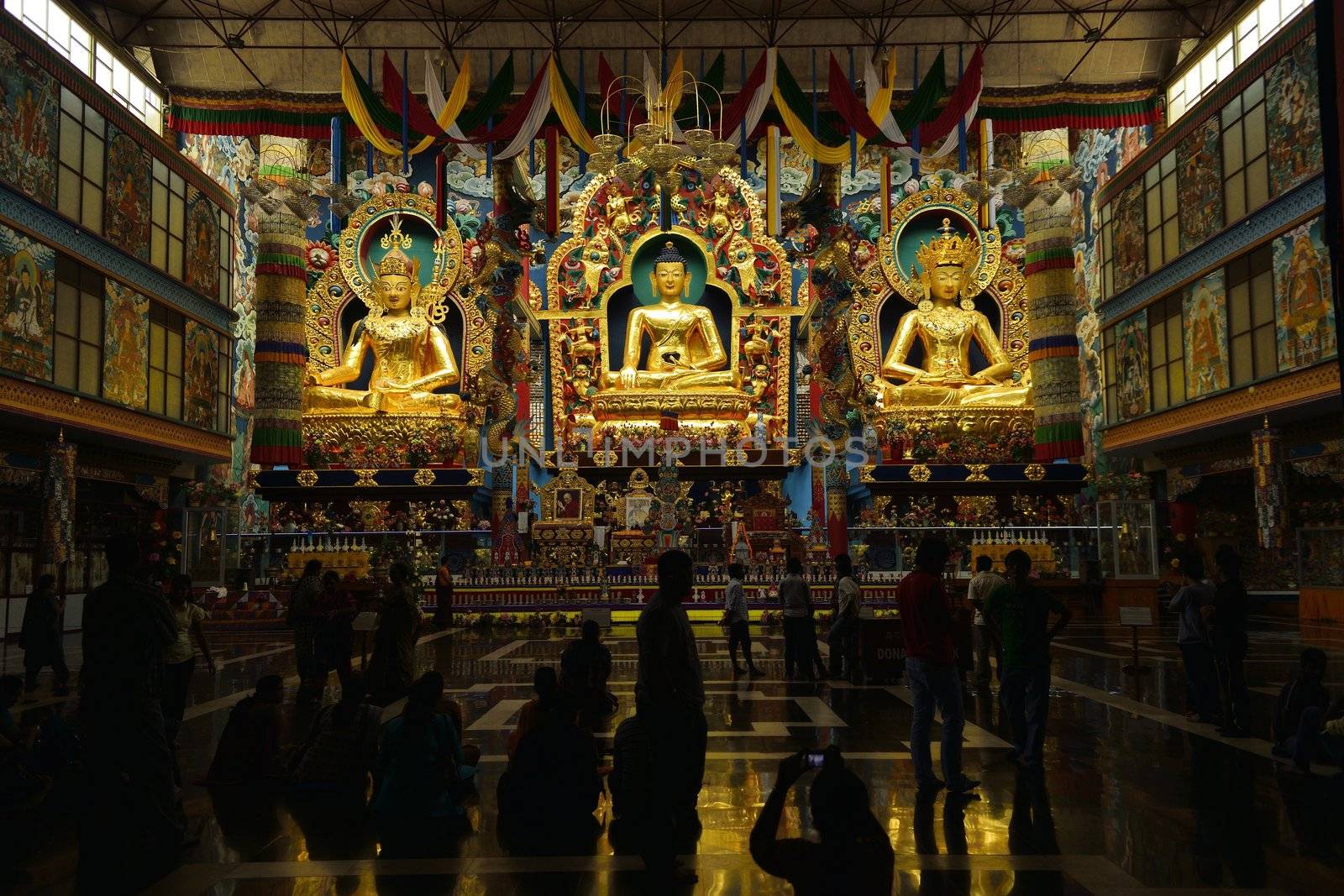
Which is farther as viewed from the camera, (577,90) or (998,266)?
(998,266)

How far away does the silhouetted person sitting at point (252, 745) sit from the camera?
6219 millimetres

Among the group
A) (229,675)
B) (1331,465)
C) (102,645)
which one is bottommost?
(229,675)

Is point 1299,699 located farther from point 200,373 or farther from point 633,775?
point 200,373

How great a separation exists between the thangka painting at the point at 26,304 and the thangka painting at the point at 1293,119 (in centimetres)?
1947

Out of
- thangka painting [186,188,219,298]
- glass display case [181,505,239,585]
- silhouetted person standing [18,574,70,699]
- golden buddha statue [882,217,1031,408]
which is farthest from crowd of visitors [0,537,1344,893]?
golden buddha statue [882,217,1031,408]

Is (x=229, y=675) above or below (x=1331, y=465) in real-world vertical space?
below

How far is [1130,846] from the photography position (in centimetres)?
476

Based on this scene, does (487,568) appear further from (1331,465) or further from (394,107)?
(1331,465)

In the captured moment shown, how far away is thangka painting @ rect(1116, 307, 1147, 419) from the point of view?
2109 cm

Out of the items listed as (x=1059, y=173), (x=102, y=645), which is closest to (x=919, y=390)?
(x=1059, y=173)

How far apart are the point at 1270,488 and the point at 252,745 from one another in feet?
54.2

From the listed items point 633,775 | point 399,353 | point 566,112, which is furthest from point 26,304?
point 633,775

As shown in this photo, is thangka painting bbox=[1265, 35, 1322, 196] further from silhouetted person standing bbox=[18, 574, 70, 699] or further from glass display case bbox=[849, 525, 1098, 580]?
silhouetted person standing bbox=[18, 574, 70, 699]

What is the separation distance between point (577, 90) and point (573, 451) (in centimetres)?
894
